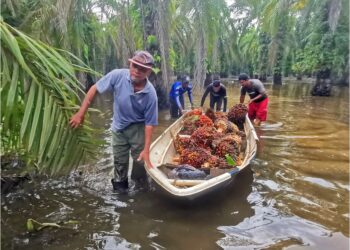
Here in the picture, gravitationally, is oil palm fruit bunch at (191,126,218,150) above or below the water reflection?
above

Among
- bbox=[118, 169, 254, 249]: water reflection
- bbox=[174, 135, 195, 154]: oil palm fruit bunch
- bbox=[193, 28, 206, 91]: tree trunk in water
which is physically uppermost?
bbox=[193, 28, 206, 91]: tree trunk in water

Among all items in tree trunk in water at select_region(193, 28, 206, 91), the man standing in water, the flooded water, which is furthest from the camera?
tree trunk in water at select_region(193, 28, 206, 91)

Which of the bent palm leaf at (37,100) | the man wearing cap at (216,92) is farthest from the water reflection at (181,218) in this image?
the man wearing cap at (216,92)

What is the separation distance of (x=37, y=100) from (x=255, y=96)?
8590 millimetres

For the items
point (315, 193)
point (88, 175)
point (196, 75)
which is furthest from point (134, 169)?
point (196, 75)

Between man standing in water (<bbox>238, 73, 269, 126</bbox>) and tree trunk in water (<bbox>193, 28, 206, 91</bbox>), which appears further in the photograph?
tree trunk in water (<bbox>193, 28, 206, 91</bbox>)

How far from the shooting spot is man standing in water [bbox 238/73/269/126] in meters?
9.76

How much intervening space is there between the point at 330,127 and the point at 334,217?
25.4ft

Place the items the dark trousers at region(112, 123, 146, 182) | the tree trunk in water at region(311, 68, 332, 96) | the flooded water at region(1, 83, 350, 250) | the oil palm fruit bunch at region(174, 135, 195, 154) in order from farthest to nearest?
the tree trunk in water at region(311, 68, 332, 96) < the oil palm fruit bunch at region(174, 135, 195, 154) < the dark trousers at region(112, 123, 146, 182) < the flooded water at region(1, 83, 350, 250)

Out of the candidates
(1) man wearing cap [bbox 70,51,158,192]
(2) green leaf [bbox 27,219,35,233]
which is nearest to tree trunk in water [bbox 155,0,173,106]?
(1) man wearing cap [bbox 70,51,158,192]

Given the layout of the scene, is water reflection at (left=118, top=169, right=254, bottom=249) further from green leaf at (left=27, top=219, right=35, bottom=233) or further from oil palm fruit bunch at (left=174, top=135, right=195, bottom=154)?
oil palm fruit bunch at (left=174, top=135, right=195, bottom=154)

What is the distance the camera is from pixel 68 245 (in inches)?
153

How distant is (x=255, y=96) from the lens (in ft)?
33.5

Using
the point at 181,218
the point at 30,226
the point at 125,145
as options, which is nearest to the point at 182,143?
the point at 125,145
